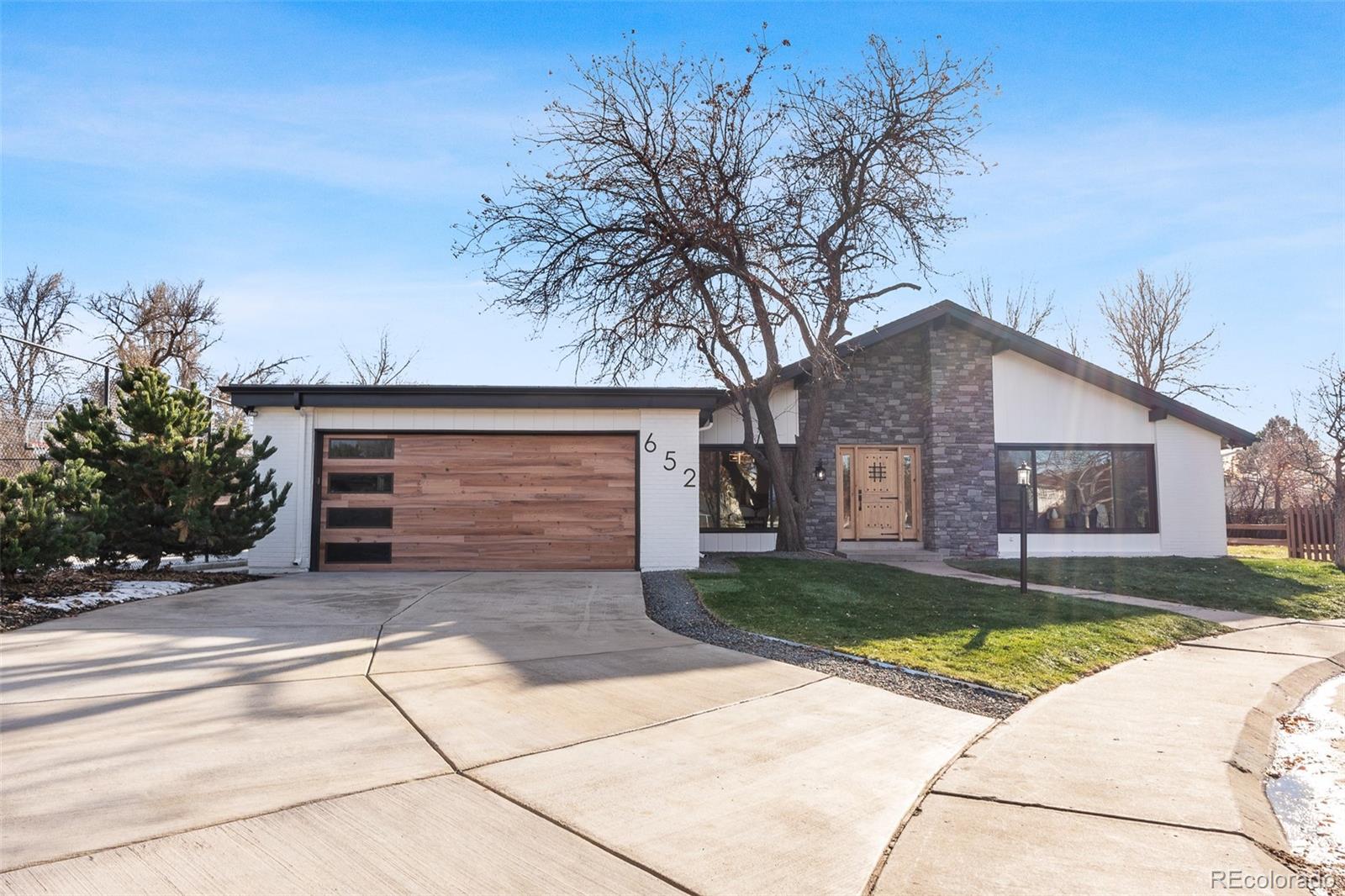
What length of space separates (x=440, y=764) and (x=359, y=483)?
9717 millimetres

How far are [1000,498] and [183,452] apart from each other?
14.6m

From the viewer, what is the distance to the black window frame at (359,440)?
12352mm

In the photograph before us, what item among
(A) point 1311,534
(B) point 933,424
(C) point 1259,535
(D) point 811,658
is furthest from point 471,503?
(C) point 1259,535

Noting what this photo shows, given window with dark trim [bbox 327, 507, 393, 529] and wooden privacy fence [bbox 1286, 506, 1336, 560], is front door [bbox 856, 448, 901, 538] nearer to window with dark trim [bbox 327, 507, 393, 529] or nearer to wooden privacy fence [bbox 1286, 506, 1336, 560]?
wooden privacy fence [bbox 1286, 506, 1336, 560]

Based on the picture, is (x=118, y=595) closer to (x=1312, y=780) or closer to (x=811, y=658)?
(x=811, y=658)

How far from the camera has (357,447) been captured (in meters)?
12.4

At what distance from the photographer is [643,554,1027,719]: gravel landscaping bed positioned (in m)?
5.04

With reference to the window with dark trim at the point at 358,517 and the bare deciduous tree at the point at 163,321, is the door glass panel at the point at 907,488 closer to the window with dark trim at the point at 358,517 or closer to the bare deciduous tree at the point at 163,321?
the window with dark trim at the point at 358,517

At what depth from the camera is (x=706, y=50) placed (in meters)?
12.7

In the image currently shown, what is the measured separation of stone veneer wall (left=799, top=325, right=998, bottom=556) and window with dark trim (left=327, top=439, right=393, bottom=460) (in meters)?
8.32

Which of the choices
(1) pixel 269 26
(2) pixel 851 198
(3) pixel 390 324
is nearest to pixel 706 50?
(2) pixel 851 198

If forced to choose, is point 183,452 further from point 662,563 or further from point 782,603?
point 782,603

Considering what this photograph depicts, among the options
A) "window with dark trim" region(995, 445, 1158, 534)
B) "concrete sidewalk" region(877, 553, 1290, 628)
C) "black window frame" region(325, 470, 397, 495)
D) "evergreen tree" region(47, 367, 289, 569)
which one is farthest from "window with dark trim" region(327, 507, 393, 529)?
"window with dark trim" region(995, 445, 1158, 534)

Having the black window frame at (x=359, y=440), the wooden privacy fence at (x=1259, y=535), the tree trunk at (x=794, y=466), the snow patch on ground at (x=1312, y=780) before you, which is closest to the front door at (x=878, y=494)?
the tree trunk at (x=794, y=466)
